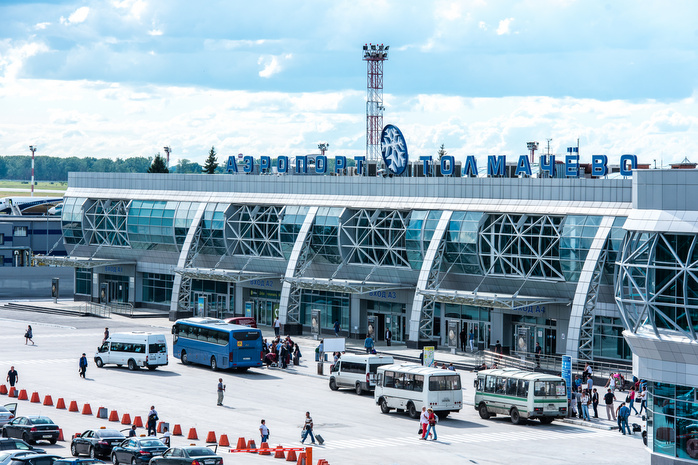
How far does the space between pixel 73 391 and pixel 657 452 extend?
36.2m

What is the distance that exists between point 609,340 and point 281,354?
2274 centimetres

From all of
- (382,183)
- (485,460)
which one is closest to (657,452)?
(485,460)

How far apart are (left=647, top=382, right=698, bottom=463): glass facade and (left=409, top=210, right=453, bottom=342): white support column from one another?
130 ft

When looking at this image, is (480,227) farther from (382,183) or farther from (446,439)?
(446,439)

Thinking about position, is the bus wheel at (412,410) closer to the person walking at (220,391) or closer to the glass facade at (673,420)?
the person walking at (220,391)

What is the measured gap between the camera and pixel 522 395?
57.3 metres

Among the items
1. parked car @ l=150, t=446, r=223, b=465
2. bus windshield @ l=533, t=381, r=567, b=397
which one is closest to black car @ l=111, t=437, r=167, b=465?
parked car @ l=150, t=446, r=223, b=465

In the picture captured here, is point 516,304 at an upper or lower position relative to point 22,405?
upper

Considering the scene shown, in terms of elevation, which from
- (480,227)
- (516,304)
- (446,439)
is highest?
(480,227)

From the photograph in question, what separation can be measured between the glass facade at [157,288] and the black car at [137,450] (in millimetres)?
66086

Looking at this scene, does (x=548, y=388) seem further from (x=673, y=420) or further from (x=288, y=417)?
(x=673, y=420)

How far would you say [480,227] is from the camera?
81.9 metres

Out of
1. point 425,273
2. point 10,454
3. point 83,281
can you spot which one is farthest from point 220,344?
point 83,281

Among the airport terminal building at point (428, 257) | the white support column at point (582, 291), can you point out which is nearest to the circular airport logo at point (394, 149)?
the airport terminal building at point (428, 257)
